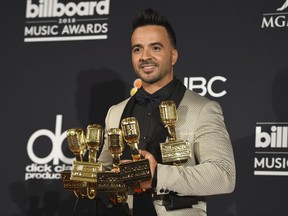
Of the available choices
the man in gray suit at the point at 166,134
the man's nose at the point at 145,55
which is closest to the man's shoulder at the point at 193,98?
the man in gray suit at the point at 166,134

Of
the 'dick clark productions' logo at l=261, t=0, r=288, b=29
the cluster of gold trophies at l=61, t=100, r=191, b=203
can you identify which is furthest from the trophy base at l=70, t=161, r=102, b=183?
the 'dick clark productions' logo at l=261, t=0, r=288, b=29

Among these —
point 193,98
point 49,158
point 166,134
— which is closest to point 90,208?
point 166,134

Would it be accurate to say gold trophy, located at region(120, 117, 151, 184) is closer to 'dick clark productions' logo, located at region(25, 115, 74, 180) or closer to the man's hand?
the man's hand

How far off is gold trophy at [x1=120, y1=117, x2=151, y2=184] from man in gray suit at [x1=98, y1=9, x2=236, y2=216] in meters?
0.06

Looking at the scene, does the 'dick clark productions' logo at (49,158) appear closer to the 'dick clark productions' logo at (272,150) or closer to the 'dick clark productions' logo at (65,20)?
the 'dick clark productions' logo at (65,20)

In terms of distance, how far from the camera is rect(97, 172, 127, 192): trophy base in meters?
1.97

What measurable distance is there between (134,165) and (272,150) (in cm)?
113

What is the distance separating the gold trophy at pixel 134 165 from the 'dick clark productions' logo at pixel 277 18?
1.26 meters

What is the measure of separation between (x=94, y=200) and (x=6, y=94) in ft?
4.86

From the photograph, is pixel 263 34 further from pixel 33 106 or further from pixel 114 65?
pixel 33 106

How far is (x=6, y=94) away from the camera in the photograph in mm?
3357

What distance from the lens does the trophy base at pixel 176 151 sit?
196 cm

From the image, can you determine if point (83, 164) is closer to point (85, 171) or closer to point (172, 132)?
point (85, 171)

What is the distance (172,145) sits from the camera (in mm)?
1965
